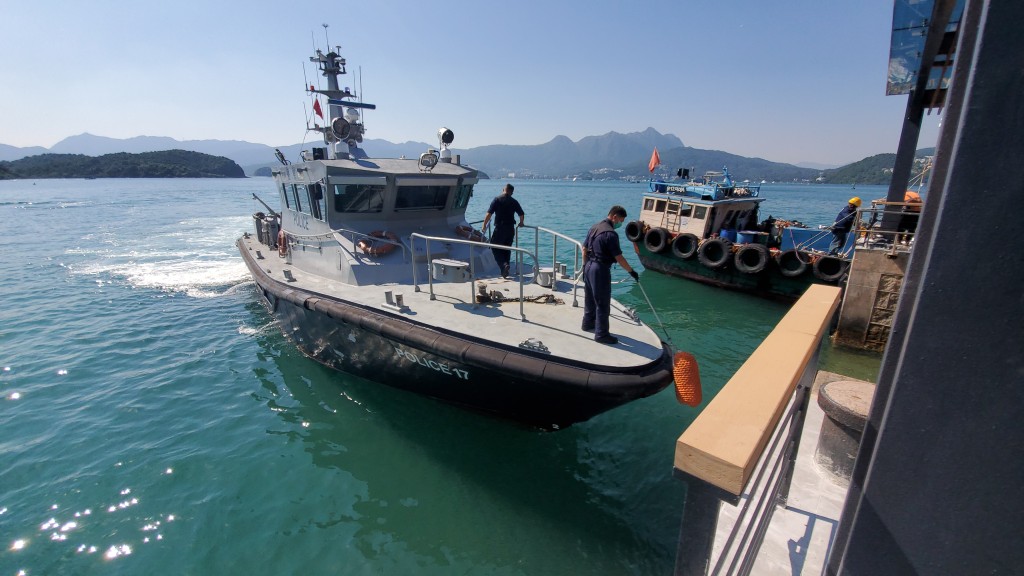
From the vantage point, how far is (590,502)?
15.4 ft

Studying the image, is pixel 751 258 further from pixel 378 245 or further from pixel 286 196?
pixel 286 196

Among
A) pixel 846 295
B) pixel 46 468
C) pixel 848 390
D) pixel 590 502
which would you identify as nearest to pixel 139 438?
pixel 46 468

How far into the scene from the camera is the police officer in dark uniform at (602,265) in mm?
4402

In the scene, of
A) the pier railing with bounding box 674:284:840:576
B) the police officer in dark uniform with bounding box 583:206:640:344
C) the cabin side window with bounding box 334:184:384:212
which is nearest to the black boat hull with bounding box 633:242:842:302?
the police officer in dark uniform with bounding box 583:206:640:344

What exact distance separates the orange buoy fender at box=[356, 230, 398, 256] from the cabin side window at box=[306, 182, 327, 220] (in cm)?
95

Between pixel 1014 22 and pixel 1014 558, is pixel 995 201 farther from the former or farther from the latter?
pixel 1014 558

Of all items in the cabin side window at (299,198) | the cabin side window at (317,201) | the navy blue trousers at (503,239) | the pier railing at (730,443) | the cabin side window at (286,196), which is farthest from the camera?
the cabin side window at (286,196)

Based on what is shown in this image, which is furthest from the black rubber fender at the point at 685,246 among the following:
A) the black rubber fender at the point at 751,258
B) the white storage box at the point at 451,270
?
the white storage box at the point at 451,270

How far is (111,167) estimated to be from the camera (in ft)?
338

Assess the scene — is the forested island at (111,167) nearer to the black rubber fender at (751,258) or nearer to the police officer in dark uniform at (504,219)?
the police officer in dark uniform at (504,219)

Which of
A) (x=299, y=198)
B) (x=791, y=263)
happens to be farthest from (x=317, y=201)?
(x=791, y=263)

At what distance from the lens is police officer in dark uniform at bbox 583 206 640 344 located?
173 inches

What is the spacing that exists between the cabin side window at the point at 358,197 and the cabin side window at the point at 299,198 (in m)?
1.25

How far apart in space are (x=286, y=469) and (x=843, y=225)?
48.9 ft
